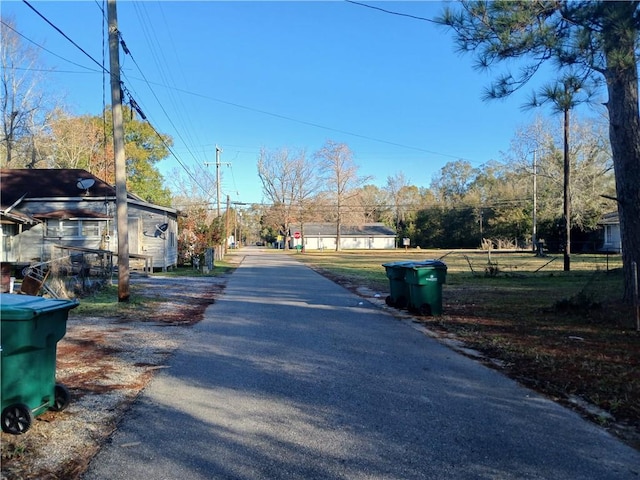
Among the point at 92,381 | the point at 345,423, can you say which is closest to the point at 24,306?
the point at 92,381

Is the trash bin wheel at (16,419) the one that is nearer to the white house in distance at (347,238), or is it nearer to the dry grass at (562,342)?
the dry grass at (562,342)

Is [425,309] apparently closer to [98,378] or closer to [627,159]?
[627,159]

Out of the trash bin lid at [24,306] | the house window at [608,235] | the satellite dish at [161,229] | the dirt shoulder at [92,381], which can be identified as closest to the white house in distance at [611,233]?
the house window at [608,235]

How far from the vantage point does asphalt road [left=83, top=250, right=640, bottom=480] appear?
380 cm

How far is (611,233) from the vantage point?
49781mm

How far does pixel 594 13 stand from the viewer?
26.7ft

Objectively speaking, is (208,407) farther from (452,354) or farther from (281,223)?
(281,223)

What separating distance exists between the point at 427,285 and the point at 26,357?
8.65 meters

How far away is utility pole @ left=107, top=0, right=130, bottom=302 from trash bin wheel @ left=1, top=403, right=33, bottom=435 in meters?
8.81

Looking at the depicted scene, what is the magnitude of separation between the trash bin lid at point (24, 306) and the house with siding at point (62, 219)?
18.4 metres

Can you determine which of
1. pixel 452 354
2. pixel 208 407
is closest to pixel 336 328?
pixel 452 354

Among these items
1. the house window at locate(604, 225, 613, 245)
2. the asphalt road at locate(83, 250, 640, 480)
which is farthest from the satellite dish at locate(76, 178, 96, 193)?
the house window at locate(604, 225, 613, 245)

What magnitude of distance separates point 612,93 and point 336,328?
24.1ft

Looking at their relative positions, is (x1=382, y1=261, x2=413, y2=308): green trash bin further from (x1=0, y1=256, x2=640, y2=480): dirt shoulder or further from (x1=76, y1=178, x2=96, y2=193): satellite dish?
(x1=76, y1=178, x2=96, y2=193): satellite dish
